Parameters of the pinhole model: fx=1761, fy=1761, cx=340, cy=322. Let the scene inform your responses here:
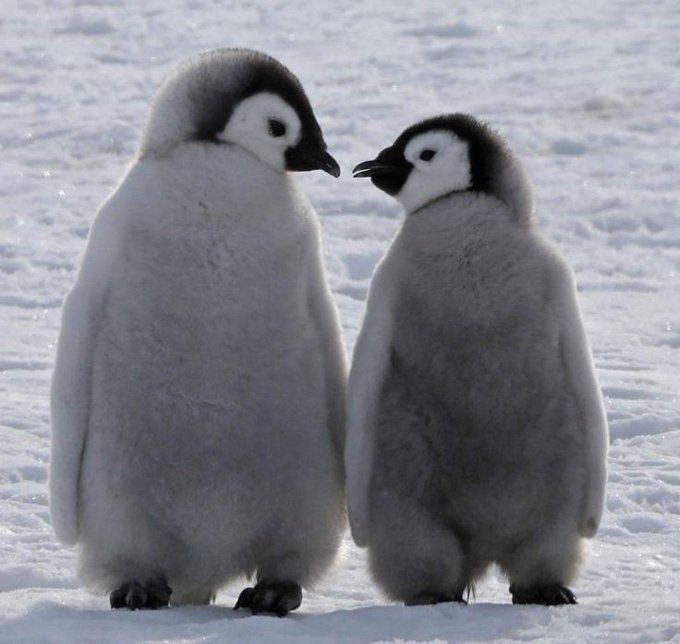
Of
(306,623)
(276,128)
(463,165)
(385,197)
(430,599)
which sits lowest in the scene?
(385,197)

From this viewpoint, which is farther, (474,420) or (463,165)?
(463,165)

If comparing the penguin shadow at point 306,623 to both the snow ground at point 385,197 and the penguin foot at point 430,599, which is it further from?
the penguin foot at point 430,599

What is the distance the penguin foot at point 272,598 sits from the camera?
3814 millimetres

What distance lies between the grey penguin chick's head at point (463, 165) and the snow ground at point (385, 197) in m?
0.93

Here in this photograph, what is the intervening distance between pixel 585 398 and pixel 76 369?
3.73 ft

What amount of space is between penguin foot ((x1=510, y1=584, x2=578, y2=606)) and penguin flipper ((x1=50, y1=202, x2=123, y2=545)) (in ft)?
3.33

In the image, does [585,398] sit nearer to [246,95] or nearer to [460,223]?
[460,223]

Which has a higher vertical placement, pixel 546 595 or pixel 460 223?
pixel 460 223

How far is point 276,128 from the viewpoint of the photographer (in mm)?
4012

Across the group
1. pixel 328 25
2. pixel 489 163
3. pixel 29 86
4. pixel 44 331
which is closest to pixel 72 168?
pixel 29 86

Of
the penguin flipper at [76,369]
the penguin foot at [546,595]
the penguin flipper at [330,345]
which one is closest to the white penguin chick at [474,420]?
the penguin foot at [546,595]

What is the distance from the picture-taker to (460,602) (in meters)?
3.77

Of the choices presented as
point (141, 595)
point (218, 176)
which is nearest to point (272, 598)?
point (141, 595)

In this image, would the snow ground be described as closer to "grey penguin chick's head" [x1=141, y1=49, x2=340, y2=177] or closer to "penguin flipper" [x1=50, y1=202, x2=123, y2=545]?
"penguin flipper" [x1=50, y1=202, x2=123, y2=545]
